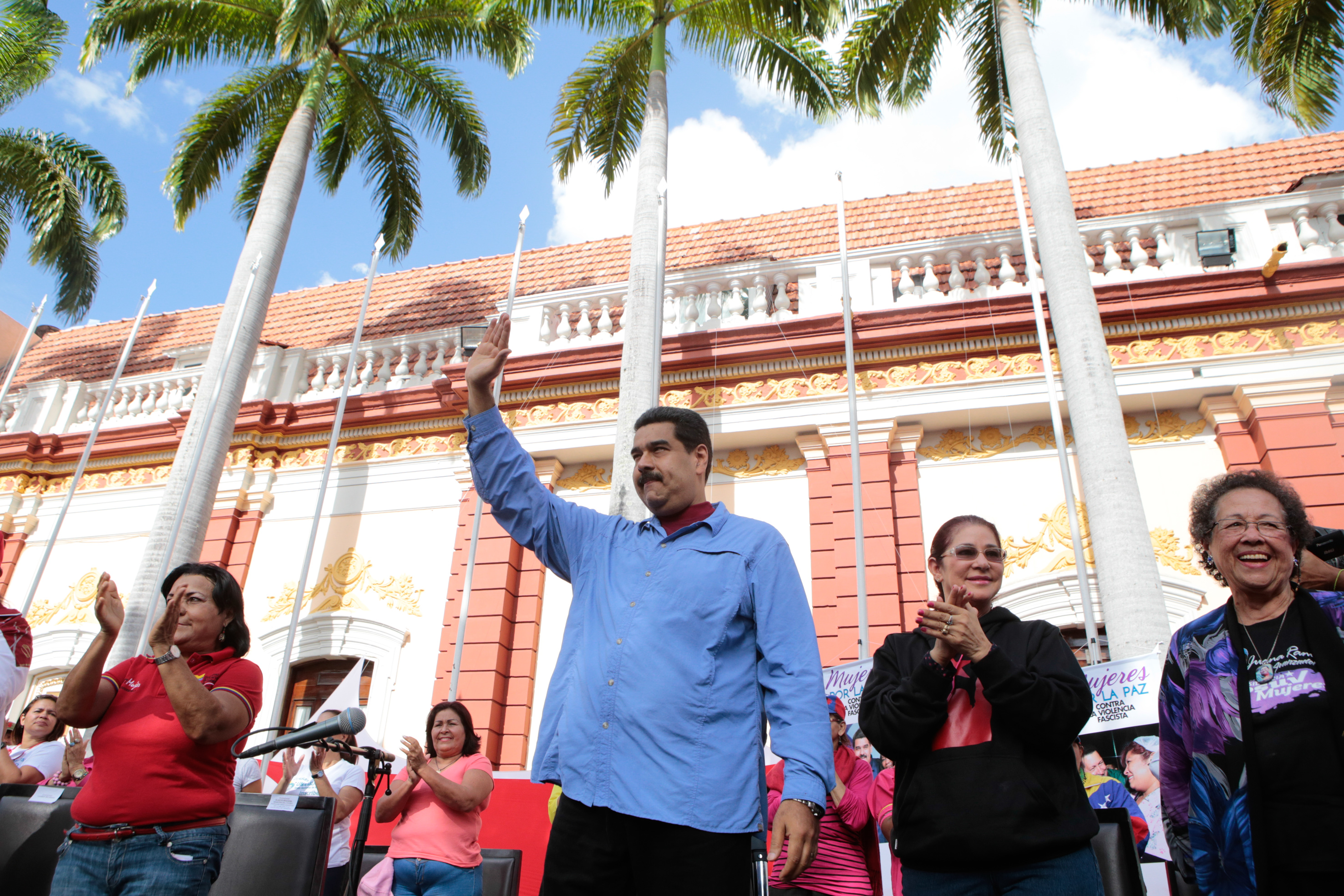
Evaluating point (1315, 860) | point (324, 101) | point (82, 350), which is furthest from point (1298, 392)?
point (82, 350)

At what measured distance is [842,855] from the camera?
388 cm

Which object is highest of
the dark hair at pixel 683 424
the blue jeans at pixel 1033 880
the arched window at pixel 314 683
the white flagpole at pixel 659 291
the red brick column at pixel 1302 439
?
the white flagpole at pixel 659 291

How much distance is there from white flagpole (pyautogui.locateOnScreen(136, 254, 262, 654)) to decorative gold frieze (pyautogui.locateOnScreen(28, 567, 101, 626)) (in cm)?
263

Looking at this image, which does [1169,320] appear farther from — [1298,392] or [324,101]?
[324,101]

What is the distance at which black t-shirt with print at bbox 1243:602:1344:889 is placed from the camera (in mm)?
1928

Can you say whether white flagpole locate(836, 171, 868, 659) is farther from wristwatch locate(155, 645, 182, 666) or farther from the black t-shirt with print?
wristwatch locate(155, 645, 182, 666)

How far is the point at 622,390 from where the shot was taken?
26.7 feet

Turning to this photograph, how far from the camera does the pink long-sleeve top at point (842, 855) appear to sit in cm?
380

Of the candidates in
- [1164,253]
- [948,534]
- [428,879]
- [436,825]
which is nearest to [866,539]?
[1164,253]

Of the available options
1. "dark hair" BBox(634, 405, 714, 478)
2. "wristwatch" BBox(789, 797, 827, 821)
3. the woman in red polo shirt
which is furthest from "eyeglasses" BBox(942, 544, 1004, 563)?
the woman in red polo shirt

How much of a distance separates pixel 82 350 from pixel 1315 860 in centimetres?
1850

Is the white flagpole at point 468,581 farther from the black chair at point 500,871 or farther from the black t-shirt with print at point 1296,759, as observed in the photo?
the black t-shirt with print at point 1296,759

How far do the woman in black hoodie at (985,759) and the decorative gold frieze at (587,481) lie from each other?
7.86 meters

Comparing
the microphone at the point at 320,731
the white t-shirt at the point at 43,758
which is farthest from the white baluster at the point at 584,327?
the microphone at the point at 320,731
